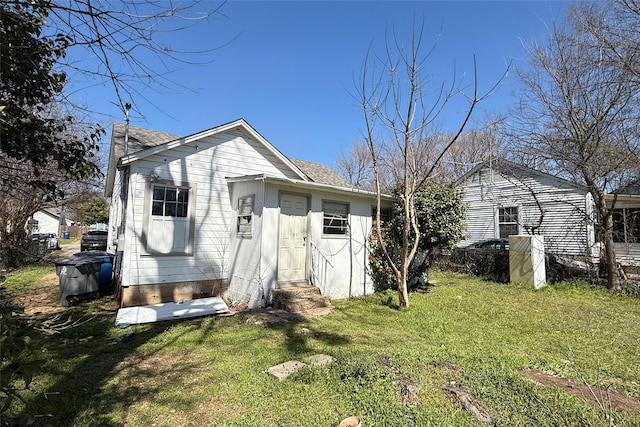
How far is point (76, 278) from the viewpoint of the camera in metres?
7.23

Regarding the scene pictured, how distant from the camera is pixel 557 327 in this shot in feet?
19.9

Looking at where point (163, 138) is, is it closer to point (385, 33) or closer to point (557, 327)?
point (385, 33)

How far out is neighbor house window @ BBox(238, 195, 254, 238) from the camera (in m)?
7.43

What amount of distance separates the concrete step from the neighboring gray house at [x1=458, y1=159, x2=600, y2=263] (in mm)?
8422

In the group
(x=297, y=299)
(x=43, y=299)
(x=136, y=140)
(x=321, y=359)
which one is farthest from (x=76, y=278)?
(x=321, y=359)

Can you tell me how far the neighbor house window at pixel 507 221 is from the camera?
49.4 feet

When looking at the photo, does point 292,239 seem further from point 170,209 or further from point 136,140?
point 136,140

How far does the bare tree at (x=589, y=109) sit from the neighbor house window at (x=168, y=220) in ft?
36.0

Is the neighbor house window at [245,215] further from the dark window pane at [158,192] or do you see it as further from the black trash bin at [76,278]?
the black trash bin at [76,278]

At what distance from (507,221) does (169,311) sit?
15.2 meters

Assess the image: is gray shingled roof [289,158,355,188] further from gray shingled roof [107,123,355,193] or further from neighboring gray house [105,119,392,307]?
neighboring gray house [105,119,392,307]

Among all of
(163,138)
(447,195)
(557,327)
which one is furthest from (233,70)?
(557,327)

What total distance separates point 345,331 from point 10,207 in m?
14.3

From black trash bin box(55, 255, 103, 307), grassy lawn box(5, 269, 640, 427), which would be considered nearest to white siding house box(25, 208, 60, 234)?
black trash bin box(55, 255, 103, 307)
